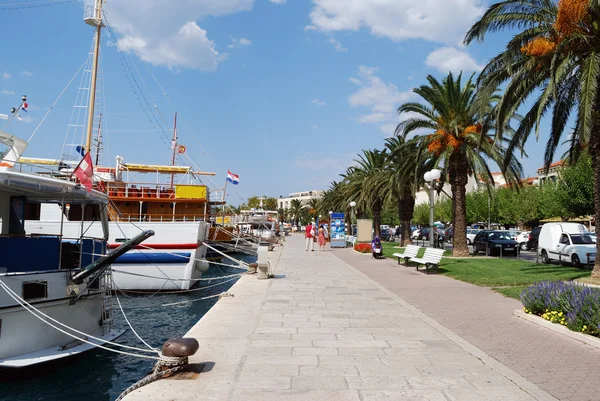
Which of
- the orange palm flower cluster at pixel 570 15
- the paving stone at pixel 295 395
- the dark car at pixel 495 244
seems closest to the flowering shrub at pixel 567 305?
the paving stone at pixel 295 395

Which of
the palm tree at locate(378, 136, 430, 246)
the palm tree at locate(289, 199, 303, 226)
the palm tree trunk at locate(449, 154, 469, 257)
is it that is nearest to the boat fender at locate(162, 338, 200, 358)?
the palm tree trunk at locate(449, 154, 469, 257)

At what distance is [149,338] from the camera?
38.1ft

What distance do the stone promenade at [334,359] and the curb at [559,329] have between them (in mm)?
1696

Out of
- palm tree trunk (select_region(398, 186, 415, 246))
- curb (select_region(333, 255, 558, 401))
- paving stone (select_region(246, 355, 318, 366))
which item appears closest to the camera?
curb (select_region(333, 255, 558, 401))

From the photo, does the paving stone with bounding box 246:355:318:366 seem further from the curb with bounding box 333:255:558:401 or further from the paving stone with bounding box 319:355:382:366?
the curb with bounding box 333:255:558:401

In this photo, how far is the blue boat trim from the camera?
18.5m

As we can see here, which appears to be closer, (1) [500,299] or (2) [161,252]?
(1) [500,299]

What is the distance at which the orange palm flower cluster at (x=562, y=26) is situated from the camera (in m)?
12.5

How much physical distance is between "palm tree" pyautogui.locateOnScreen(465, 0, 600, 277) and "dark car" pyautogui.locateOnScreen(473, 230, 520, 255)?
1251cm

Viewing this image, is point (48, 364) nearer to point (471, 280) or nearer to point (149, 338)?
point (149, 338)

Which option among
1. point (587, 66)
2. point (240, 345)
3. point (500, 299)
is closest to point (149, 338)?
point (240, 345)

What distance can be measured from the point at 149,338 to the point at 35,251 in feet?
11.7

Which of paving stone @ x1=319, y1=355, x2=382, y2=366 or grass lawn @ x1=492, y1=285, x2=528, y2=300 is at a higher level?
grass lawn @ x1=492, y1=285, x2=528, y2=300

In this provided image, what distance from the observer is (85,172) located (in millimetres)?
10008
